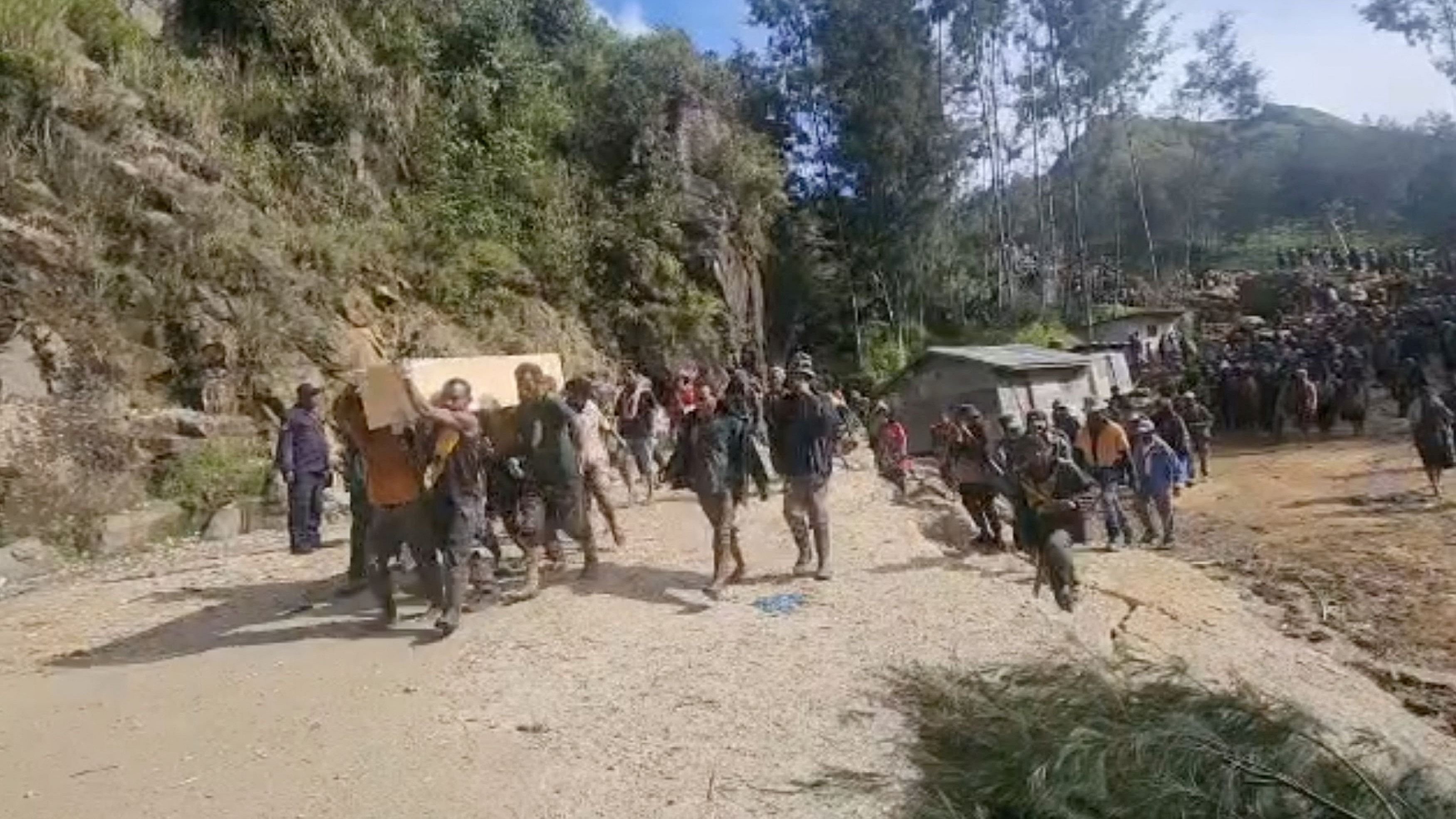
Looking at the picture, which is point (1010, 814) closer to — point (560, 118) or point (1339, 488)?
point (1339, 488)

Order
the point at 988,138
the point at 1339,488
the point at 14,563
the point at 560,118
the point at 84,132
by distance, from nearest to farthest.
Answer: the point at 14,563
the point at 84,132
the point at 1339,488
the point at 560,118
the point at 988,138

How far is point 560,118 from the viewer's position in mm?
24156

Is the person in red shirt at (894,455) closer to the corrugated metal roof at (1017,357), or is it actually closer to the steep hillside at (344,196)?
the steep hillside at (344,196)

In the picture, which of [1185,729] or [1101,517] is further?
[1101,517]

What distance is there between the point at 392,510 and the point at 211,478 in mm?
6228

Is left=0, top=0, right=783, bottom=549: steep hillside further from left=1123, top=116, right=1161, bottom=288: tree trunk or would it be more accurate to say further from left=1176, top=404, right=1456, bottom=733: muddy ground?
left=1123, top=116, right=1161, bottom=288: tree trunk

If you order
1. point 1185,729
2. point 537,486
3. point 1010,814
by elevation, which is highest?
point 537,486

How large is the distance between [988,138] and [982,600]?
30.3 metres

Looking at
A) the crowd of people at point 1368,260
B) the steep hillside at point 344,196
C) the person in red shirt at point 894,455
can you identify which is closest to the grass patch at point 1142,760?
the person in red shirt at point 894,455

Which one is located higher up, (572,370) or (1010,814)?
(572,370)

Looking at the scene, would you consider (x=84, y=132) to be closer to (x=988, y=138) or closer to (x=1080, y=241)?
(x=988, y=138)

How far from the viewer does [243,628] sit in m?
7.55

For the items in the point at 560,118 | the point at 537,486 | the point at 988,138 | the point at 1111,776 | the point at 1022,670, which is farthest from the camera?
the point at 988,138

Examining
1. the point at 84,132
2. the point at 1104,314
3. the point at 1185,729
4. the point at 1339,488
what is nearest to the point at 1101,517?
the point at 1339,488
